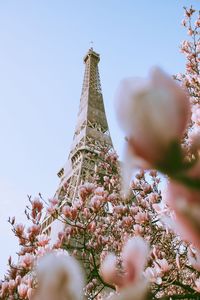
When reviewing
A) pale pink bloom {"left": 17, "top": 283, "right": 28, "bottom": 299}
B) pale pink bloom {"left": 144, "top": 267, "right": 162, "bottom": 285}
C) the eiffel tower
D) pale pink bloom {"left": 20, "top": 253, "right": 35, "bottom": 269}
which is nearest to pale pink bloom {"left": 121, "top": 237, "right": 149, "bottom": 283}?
pale pink bloom {"left": 144, "top": 267, "right": 162, "bottom": 285}

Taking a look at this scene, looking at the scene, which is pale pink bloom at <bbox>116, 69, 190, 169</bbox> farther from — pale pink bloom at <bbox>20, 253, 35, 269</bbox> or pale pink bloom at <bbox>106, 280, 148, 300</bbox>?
pale pink bloom at <bbox>20, 253, 35, 269</bbox>

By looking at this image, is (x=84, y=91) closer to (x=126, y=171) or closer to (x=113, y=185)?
(x=113, y=185)

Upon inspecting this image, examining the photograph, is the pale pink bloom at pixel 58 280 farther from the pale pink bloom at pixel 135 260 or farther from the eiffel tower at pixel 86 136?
the eiffel tower at pixel 86 136

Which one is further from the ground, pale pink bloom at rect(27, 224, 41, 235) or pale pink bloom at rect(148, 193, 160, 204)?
pale pink bloom at rect(148, 193, 160, 204)

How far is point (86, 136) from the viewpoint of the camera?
74.4 ft

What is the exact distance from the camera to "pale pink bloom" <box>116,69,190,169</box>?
0.40 meters

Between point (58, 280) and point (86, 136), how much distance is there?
22.3 m

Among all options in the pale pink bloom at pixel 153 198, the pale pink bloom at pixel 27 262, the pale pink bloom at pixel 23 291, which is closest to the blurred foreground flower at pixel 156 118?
the pale pink bloom at pixel 23 291

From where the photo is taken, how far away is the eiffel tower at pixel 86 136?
18.4 metres

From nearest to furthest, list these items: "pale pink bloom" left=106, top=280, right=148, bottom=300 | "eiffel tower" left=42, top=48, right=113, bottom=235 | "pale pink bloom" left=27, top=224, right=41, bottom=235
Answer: "pale pink bloom" left=106, top=280, right=148, bottom=300 < "pale pink bloom" left=27, top=224, right=41, bottom=235 < "eiffel tower" left=42, top=48, right=113, bottom=235

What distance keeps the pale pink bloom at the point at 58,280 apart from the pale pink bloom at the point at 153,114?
17 centimetres

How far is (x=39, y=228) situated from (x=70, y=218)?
1.34ft

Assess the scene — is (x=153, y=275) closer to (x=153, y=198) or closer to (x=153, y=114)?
(x=153, y=114)

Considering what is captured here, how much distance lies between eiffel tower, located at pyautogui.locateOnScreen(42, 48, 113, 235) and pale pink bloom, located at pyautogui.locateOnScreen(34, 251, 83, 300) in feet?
47.1
